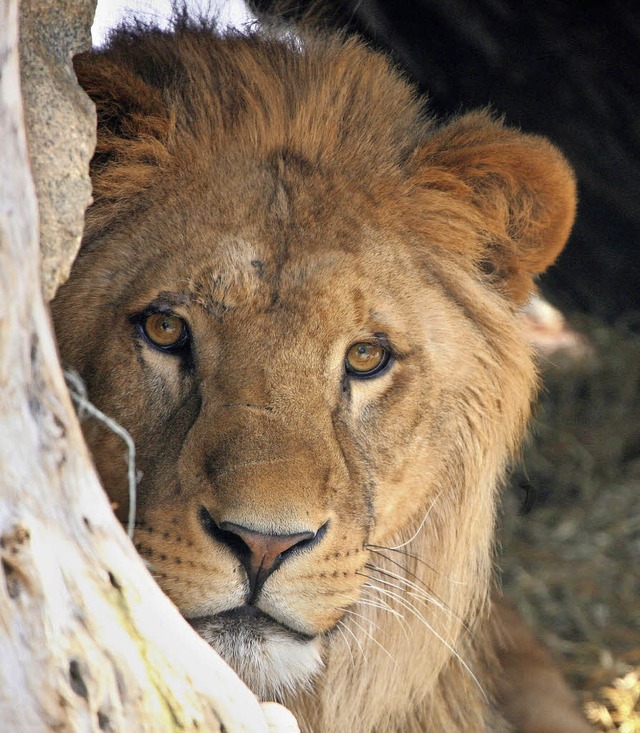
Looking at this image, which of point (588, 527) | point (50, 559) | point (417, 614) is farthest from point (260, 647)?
point (588, 527)

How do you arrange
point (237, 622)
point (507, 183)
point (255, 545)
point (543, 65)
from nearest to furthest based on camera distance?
point (255, 545) < point (237, 622) < point (507, 183) < point (543, 65)

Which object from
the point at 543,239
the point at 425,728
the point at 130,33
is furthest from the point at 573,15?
the point at 425,728

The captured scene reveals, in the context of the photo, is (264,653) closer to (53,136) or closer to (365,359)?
(365,359)

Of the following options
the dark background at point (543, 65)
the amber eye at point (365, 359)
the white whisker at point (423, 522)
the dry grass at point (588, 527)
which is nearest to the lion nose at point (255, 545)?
the amber eye at point (365, 359)

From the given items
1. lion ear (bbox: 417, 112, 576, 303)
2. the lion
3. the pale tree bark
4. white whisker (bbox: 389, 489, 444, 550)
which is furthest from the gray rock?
white whisker (bbox: 389, 489, 444, 550)

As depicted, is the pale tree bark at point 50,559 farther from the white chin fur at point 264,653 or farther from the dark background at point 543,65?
the dark background at point 543,65

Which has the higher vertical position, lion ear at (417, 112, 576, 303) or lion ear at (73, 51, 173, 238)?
lion ear at (73, 51, 173, 238)

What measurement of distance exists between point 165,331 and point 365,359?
54 centimetres

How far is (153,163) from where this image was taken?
112 inches

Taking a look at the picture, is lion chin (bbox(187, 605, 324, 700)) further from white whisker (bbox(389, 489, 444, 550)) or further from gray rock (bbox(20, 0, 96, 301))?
gray rock (bbox(20, 0, 96, 301))

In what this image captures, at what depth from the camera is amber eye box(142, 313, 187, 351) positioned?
2639mm

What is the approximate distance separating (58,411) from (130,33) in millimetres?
1995

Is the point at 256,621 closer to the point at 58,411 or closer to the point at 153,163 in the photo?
the point at 58,411

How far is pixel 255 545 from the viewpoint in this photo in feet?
7.30
